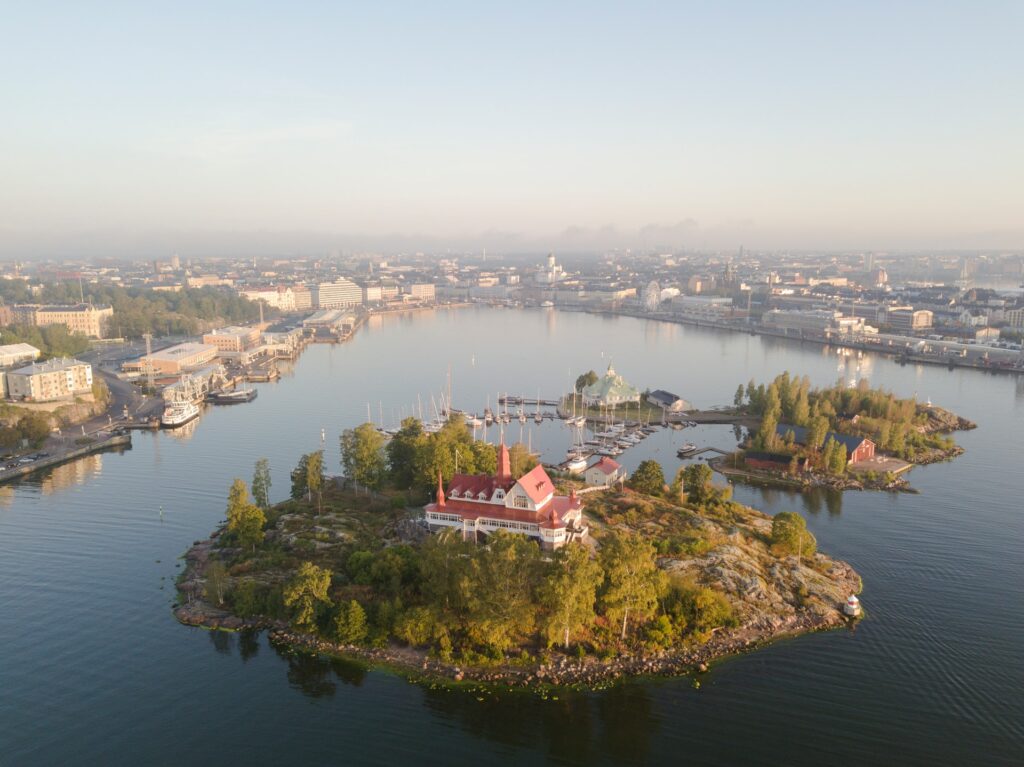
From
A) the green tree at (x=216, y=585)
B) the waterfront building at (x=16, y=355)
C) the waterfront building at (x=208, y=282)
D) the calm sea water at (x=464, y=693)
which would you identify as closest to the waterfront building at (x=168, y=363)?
the waterfront building at (x=16, y=355)

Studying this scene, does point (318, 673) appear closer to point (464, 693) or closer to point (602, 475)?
point (464, 693)

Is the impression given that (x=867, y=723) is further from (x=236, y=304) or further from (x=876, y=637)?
(x=236, y=304)

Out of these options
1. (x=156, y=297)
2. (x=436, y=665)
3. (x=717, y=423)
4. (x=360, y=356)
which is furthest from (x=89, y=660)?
(x=156, y=297)

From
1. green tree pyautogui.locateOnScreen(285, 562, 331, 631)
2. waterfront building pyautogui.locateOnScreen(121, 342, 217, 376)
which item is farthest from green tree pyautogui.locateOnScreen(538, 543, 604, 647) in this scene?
waterfront building pyautogui.locateOnScreen(121, 342, 217, 376)

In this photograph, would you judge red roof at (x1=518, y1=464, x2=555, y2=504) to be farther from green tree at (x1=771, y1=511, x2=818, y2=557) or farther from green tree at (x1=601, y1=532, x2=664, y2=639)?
green tree at (x1=771, y1=511, x2=818, y2=557)

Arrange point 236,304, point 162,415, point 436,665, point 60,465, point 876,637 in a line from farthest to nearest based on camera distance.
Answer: point 236,304 < point 162,415 < point 60,465 < point 876,637 < point 436,665

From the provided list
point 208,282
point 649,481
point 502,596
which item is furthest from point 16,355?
point 208,282

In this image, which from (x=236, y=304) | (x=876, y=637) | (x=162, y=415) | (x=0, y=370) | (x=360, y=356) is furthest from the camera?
(x=236, y=304)
